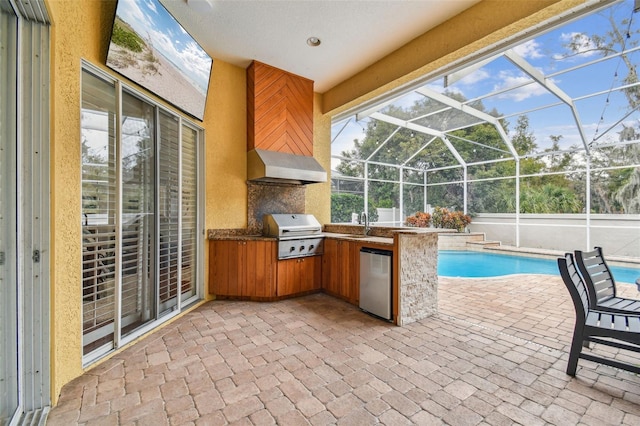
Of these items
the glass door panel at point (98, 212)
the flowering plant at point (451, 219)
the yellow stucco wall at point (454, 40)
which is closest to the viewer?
the glass door panel at point (98, 212)

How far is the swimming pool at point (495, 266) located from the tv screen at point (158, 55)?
5.77 m

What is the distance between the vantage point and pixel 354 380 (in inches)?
79.7

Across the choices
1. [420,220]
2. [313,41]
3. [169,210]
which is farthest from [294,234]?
[420,220]

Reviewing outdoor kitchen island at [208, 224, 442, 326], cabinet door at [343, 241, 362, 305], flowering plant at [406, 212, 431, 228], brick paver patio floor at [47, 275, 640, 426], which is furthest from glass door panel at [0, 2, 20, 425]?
flowering plant at [406, 212, 431, 228]

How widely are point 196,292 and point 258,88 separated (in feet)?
10.0

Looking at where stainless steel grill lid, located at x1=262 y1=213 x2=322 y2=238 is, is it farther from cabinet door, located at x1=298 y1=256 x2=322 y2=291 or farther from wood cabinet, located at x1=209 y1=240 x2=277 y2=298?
cabinet door, located at x1=298 y1=256 x2=322 y2=291

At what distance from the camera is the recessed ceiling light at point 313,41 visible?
3.33 m

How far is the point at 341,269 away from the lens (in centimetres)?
388

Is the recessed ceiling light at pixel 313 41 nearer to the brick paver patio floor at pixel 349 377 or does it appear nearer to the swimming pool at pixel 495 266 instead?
the brick paver patio floor at pixel 349 377

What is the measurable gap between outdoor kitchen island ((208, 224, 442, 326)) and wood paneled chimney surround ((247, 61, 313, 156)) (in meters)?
1.47

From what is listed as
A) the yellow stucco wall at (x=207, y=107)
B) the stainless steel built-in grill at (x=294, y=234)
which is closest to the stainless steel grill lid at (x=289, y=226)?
the stainless steel built-in grill at (x=294, y=234)

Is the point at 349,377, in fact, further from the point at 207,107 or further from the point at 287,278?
the point at 207,107

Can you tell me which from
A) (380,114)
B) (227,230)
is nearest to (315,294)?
(227,230)

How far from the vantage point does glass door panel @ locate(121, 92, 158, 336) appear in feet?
8.37
